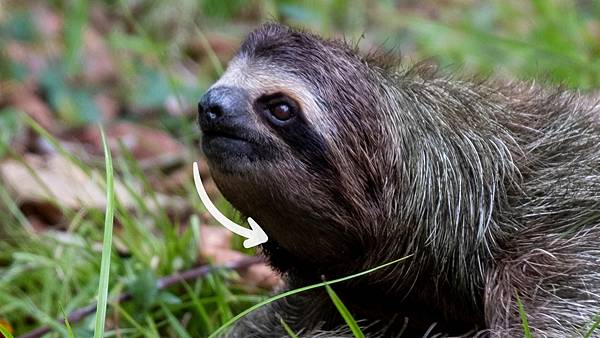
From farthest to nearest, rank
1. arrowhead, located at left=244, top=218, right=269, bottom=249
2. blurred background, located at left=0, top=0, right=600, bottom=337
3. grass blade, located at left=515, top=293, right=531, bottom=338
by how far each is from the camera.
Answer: blurred background, located at left=0, top=0, right=600, bottom=337
arrowhead, located at left=244, top=218, right=269, bottom=249
grass blade, located at left=515, top=293, right=531, bottom=338

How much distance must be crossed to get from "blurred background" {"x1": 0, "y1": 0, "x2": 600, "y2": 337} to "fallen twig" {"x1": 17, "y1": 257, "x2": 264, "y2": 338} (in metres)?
0.04

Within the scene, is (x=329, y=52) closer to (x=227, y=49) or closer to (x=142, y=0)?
(x=227, y=49)

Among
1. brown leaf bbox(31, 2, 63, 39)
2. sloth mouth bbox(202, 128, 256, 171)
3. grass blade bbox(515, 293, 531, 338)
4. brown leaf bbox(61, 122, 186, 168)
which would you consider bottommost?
brown leaf bbox(61, 122, 186, 168)

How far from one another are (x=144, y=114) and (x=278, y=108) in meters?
6.17

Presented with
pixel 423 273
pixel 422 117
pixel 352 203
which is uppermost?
pixel 422 117

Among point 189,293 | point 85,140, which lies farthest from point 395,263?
point 85,140

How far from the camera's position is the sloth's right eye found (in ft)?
13.7

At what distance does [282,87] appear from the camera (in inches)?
165

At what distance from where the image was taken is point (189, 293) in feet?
18.7

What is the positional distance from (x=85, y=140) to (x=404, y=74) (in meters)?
5.36

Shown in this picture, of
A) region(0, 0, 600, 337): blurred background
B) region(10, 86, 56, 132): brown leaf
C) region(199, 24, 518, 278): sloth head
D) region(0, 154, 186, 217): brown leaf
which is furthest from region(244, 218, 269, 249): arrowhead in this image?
region(10, 86, 56, 132): brown leaf

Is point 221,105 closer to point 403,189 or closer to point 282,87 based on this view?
point 282,87

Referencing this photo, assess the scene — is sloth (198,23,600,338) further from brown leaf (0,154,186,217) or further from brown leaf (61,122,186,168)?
brown leaf (61,122,186,168)

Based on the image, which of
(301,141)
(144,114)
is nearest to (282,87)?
(301,141)
